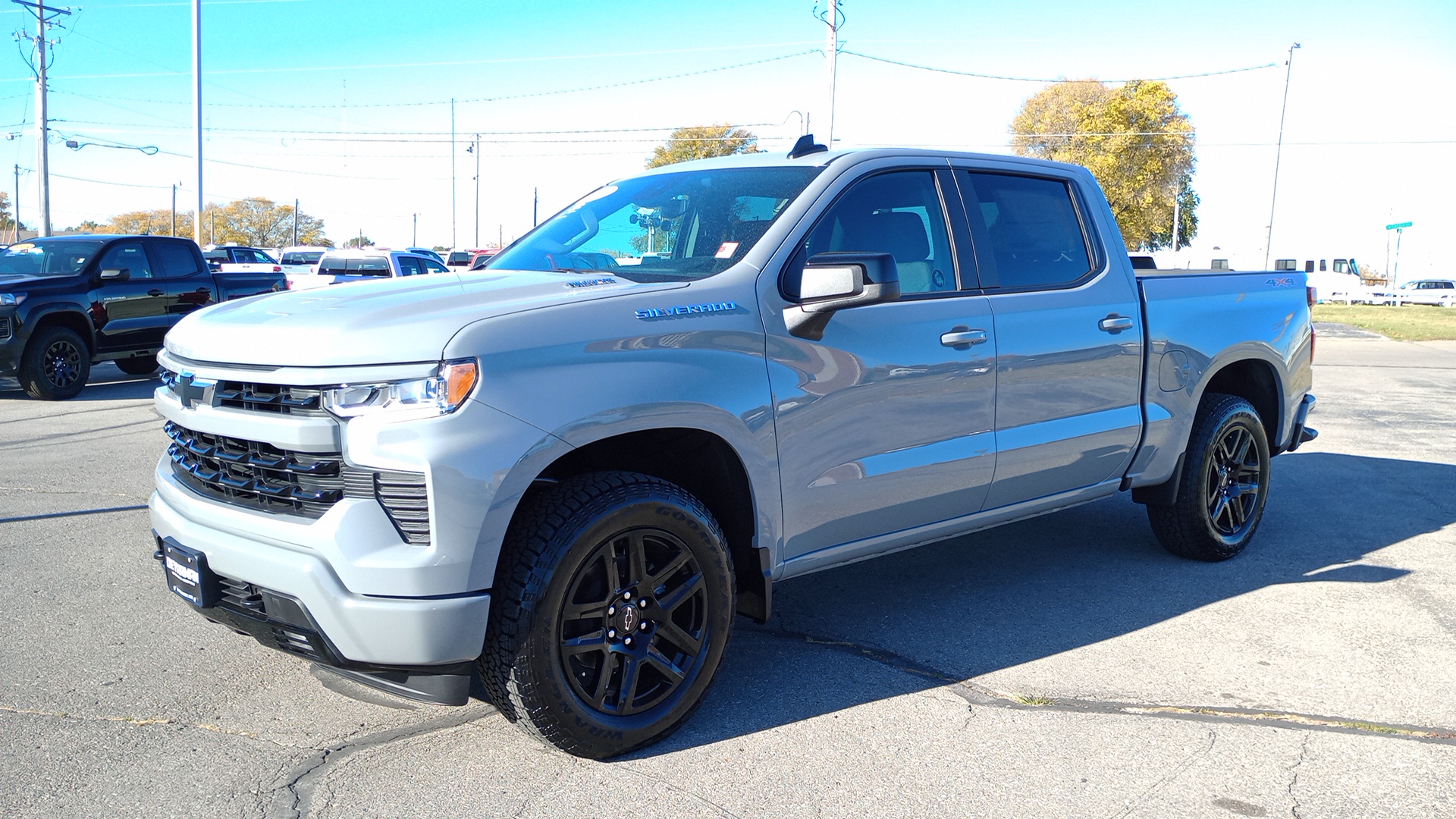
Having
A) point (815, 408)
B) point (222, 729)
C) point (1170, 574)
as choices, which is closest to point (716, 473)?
point (815, 408)

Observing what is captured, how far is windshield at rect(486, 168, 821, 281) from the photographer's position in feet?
13.1

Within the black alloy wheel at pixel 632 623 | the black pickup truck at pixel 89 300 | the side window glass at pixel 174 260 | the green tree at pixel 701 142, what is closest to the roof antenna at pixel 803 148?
the black alloy wheel at pixel 632 623

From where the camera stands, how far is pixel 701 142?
65.1 metres

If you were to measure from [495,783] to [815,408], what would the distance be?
1574 millimetres

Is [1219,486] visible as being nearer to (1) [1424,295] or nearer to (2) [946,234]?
(2) [946,234]

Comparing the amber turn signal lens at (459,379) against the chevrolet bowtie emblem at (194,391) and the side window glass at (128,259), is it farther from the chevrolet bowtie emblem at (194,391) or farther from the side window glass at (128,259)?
the side window glass at (128,259)

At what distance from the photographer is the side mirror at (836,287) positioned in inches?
142

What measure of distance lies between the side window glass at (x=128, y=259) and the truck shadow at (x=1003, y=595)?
35.2 feet

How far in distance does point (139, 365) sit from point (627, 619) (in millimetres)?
12274

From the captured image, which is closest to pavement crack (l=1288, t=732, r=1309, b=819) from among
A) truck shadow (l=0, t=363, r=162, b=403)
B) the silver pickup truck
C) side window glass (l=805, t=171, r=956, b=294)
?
the silver pickup truck

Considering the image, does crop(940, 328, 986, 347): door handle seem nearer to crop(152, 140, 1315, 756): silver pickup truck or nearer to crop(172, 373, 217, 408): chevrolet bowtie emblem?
crop(152, 140, 1315, 756): silver pickup truck

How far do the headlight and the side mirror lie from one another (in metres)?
1.17

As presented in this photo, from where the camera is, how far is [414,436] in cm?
299

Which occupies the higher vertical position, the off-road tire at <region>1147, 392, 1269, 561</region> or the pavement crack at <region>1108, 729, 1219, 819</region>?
the off-road tire at <region>1147, 392, 1269, 561</region>
